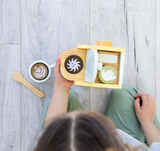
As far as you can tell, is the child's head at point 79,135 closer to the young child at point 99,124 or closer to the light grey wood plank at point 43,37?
the young child at point 99,124

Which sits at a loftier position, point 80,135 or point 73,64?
point 73,64

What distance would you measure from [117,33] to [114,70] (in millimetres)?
258

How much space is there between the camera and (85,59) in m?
0.63

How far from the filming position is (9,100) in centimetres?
76

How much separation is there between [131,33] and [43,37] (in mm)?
419

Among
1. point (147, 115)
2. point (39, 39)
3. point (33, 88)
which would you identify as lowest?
point (147, 115)

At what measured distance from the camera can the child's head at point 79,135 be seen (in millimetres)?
382

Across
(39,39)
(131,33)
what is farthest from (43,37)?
(131,33)

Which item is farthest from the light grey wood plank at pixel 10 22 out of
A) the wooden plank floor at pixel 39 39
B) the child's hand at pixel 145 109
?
the child's hand at pixel 145 109

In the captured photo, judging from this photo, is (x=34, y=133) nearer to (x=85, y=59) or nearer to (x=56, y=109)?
(x=56, y=109)

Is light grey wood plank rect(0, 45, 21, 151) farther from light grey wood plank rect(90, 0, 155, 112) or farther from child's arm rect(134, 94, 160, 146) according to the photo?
child's arm rect(134, 94, 160, 146)

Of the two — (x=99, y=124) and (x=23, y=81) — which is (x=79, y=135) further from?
(x=23, y=81)

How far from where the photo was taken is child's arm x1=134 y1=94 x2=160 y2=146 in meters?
0.65

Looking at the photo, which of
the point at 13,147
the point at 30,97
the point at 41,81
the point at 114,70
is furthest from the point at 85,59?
the point at 13,147
